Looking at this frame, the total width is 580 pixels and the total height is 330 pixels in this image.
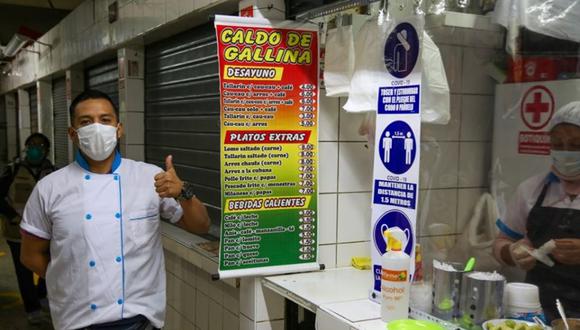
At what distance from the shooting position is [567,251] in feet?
6.32

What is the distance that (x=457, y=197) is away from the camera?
240 centimetres

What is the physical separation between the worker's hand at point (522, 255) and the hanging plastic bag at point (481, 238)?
0.09m

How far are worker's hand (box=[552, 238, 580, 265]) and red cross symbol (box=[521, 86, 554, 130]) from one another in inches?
19.5

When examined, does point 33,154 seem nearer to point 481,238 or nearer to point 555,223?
point 481,238

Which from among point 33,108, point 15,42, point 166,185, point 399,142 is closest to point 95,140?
point 166,185

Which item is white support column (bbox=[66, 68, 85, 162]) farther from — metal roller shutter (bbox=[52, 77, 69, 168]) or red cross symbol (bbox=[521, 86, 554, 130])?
red cross symbol (bbox=[521, 86, 554, 130])

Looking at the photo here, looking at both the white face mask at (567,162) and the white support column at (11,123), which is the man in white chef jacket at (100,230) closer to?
the white face mask at (567,162)

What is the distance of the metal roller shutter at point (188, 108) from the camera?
3689mm

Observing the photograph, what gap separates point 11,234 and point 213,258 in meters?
2.31

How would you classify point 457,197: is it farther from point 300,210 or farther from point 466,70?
point 300,210

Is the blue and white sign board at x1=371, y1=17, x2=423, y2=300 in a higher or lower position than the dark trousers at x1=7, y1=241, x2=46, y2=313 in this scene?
higher

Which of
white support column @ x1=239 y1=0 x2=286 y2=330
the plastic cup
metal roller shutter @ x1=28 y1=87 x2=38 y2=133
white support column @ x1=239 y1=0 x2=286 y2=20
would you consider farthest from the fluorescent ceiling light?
the plastic cup

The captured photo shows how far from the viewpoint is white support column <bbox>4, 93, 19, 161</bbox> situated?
12.6 metres

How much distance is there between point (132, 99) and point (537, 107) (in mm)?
3686
